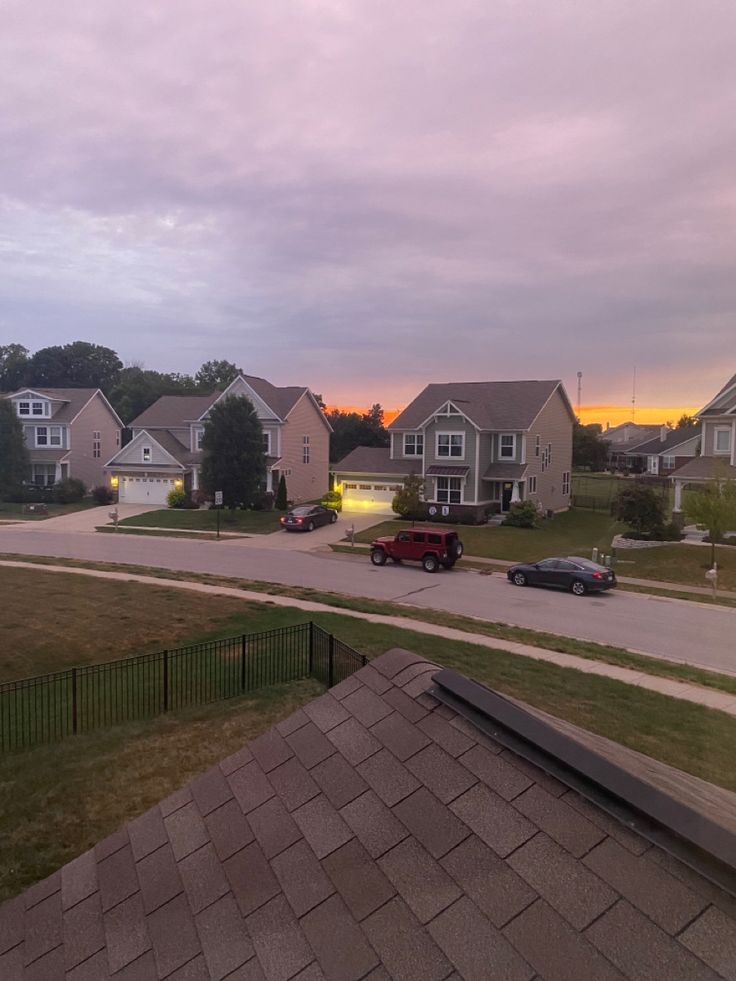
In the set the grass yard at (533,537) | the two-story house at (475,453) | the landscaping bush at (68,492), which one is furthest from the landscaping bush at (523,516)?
the landscaping bush at (68,492)

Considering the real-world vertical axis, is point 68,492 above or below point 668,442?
below

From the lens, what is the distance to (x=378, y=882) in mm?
3625

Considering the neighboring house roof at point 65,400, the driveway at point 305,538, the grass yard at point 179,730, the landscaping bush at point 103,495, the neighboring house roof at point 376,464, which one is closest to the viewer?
the grass yard at point 179,730

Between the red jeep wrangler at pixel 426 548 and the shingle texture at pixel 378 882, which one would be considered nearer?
the shingle texture at pixel 378 882

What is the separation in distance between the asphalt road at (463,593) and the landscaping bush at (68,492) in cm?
1681

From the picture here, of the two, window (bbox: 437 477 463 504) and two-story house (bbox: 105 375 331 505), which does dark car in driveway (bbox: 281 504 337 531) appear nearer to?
window (bbox: 437 477 463 504)

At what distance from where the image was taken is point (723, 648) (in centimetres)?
1703

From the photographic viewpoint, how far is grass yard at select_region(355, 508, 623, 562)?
33188mm

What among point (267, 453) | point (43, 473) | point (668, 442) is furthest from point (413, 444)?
point (43, 473)

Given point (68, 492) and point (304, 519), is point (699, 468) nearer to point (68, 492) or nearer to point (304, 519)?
point (304, 519)

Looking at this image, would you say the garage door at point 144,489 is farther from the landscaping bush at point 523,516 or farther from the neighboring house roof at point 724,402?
the neighboring house roof at point 724,402

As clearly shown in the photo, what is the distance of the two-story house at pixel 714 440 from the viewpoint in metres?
35.5

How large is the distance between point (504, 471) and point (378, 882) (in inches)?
1593

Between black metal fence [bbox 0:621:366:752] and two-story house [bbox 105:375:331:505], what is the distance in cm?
3469
